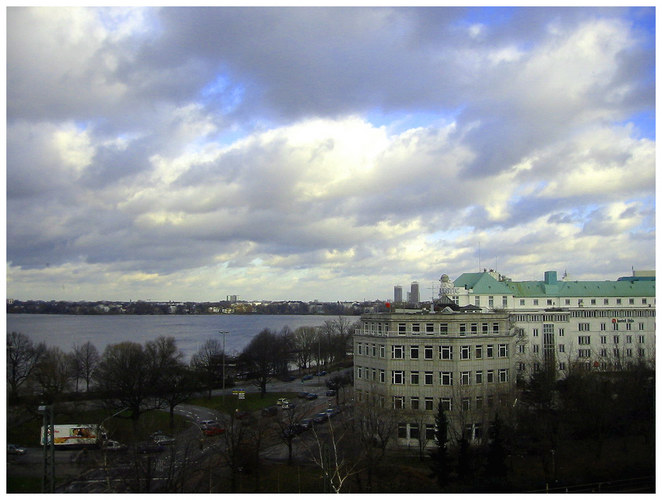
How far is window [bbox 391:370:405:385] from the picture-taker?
19391 mm

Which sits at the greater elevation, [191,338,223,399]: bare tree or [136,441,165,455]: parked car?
[136,441,165,455]: parked car

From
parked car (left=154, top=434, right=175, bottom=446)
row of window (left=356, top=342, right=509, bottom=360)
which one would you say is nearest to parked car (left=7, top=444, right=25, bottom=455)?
parked car (left=154, top=434, right=175, bottom=446)

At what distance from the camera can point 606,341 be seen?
36125 millimetres

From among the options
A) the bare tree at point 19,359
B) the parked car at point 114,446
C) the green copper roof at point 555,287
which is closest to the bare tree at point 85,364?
the bare tree at point 19,359

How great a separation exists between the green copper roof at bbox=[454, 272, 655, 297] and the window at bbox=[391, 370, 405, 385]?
2209 centimetres

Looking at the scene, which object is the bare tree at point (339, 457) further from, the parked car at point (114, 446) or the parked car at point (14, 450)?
the parked car at point (14, 450)

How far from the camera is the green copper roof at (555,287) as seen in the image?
40.1 metres

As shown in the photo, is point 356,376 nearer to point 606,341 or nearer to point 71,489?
point 71,489

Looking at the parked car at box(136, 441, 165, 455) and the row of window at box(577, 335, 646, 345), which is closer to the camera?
the parked car at box(136, 441, 165, 455)

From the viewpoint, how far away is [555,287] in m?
41.5

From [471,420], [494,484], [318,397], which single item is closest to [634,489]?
[494,484]

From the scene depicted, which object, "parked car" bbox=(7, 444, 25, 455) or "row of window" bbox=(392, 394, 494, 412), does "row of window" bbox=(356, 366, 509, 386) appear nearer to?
"row of window" bbox=(392, 394, 494, 412)

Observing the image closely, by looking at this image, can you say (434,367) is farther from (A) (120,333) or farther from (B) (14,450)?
(A) (120,333)

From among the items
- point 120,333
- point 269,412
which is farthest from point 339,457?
point 120,333
